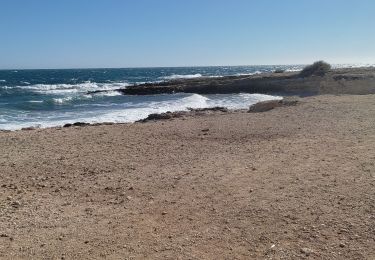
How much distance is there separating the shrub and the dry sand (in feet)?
100

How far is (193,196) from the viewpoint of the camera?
23.2 feet

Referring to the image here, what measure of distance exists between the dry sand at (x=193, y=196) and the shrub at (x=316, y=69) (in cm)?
3058

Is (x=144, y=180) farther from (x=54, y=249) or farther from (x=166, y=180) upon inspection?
(x=54, y=249)

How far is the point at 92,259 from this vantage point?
16.5 ft

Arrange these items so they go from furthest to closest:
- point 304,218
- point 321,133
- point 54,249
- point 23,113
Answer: point 23,113, point 321,133, point 304,218, point 54,249

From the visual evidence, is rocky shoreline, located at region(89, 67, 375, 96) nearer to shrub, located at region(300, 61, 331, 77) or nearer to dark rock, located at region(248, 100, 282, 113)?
shrub, located at region(300, 61, 331, 77)

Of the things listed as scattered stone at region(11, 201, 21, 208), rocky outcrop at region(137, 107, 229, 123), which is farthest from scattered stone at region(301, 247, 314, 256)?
rocky outcrop at region(137, 107, 229, 123)

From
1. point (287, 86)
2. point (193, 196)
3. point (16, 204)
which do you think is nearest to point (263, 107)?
point (193, 196)

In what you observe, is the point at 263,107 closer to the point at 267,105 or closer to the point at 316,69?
the point at 267,105

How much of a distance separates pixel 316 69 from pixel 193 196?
129ft

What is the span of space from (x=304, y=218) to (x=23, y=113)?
73.6ft

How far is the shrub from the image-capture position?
42188mm

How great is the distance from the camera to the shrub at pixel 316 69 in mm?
42188

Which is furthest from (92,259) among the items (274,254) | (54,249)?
(274,254)
